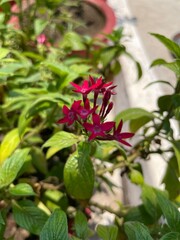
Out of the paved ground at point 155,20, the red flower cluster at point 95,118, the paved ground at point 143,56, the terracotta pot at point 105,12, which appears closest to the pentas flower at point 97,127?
the red flower cluster at point 95,118

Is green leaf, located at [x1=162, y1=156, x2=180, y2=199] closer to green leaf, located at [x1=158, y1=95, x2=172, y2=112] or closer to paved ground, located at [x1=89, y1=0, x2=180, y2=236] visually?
green leaf, located at [x1=158, y1=95, x2=172, y2=112]

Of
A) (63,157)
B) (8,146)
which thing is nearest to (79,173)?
(8,146)

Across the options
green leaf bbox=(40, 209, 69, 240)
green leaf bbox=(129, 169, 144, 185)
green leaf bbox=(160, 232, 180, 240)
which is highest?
green leaf bbox=(40, 209, 69, 240)

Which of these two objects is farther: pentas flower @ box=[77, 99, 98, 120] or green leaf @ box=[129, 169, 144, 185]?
green leaf @ box=[129, 169, 144, 185]

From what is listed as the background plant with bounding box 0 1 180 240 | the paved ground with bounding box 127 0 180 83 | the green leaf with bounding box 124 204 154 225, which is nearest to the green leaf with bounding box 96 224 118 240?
the background plant with bounding box 0 1 180 240

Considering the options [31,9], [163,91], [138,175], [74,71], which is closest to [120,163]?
[138,175]

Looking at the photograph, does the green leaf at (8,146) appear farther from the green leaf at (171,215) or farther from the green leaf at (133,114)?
the green leaf at (171,215)

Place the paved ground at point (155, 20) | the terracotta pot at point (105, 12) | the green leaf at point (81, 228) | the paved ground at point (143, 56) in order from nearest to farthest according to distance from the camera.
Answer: the green leaf at point (81, 228), the paved ground at point (143, 56), the terracotta pot at point (105, 12), the paved ground at point (155, 20)

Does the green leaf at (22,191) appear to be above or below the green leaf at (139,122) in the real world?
below
